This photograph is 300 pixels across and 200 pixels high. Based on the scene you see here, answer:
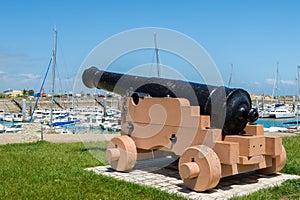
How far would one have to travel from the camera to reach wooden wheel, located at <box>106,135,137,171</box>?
679 cm

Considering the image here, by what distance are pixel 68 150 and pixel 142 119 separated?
380 cm

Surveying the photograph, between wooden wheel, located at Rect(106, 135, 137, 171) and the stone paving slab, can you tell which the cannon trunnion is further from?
the stone paving slab

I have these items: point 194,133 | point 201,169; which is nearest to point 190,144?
point 194,133

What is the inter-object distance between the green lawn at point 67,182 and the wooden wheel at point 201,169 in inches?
18.8

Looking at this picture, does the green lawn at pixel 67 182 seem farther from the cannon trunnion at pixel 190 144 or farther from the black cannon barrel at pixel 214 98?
the black cannon barrel at pixel 214 98

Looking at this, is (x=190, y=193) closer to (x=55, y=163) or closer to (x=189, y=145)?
(x=189, y=145)

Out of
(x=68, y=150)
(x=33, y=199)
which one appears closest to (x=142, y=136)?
(x=33, y=199)

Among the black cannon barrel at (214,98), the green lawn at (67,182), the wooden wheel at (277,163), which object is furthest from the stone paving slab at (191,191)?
the black cannon barrel at (214,98)

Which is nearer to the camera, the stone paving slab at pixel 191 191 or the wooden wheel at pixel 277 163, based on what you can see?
the stone paving slab at pixel 191 191

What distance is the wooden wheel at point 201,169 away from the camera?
17.4ft

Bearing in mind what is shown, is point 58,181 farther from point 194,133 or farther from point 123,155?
point 194,133

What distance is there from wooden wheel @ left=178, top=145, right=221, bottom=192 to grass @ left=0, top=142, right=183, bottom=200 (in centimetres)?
45

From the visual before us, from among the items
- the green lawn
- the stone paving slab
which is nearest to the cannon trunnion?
the stone paving slab

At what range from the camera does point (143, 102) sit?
6.80 m
